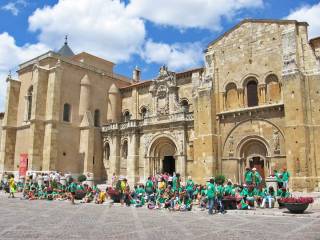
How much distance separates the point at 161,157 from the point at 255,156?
9.93 m

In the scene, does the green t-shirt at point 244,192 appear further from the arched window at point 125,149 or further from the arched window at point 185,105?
the arched window at point 125,149

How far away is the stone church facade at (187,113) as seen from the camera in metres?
21.2

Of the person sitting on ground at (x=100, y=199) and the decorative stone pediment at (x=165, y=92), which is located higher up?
the decorative stone pediment at (x=165, y=92)

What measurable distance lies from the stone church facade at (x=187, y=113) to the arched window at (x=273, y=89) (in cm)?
7

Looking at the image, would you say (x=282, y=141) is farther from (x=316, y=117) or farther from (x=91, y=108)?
(x=91, y=108)

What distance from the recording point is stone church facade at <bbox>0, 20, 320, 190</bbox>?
69.4 ft

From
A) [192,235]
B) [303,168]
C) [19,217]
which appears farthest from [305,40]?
[19,217]

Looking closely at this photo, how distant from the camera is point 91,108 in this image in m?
A: 34.7

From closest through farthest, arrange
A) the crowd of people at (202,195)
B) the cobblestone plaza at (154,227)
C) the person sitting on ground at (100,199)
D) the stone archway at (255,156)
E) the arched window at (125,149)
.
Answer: the cobblestone plaza at (154,227) → the crowd of people at (202,195) → the person sitting on ground at (100,199) → the stone archway at (255,156) → the arched window at (125,149)

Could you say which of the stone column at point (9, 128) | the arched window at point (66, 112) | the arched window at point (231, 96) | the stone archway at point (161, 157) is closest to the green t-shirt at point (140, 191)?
the arched window at point (231, 96)

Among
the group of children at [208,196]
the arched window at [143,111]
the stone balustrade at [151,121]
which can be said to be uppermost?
the arched window at [143,111]

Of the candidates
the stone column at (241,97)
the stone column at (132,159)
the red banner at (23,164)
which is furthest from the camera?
the stone column at (132,159)

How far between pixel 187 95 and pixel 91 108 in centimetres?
1096

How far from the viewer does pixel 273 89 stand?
75.8ft
